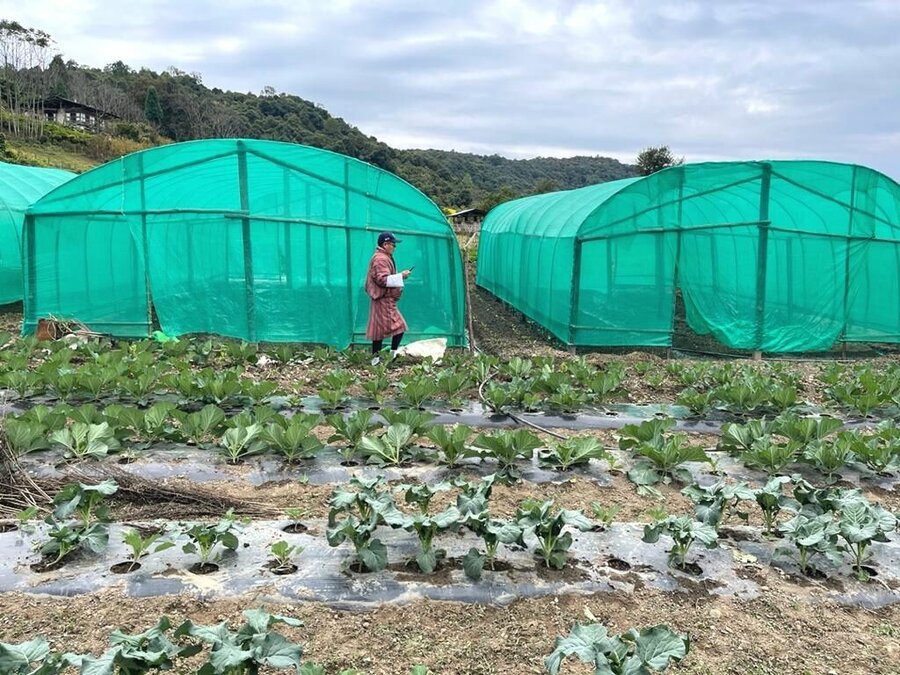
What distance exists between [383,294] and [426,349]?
3.13 feet

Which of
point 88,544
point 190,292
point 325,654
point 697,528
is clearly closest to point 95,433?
point 88,544

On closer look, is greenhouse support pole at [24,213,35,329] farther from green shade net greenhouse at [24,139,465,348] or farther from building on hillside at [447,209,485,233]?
building on hillside at [447,209,485,233]

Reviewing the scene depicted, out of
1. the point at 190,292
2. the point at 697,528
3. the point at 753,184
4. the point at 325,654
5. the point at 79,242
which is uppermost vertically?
the point at 753,184

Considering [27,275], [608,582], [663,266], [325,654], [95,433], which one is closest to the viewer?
[325,654]

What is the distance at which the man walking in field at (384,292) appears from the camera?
8.66m

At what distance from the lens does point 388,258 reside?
877 cm

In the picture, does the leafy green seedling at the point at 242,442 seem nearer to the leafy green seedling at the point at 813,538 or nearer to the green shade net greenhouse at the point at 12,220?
the leafy green seedling at the point at 813,538

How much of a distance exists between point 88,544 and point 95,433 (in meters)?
1.57

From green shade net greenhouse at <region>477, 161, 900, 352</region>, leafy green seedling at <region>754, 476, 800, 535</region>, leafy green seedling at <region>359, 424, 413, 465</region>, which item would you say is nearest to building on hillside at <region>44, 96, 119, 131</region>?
green shade net greenhouse at <region>477, 161, 900, 352</region>

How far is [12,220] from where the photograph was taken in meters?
14.1

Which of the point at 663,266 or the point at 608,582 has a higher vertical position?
the point at 663,266

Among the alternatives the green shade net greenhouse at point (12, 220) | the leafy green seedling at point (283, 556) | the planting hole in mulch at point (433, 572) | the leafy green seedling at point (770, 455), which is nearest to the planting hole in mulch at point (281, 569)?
the leafy green seedling at point (283, 556)

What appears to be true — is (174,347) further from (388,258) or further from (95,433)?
(95,433)

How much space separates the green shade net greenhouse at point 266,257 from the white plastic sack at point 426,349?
114cm
